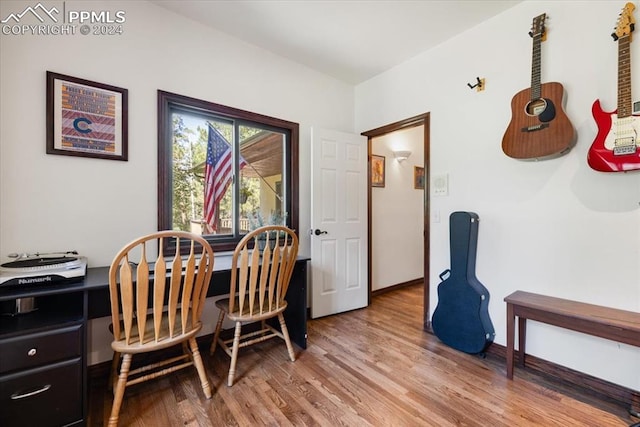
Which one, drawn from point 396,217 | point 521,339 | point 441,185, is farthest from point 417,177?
point 521,339

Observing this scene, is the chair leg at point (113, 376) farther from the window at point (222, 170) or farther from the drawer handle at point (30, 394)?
the window at point (222, 170)

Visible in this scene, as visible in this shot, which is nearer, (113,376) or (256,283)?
(113,376)

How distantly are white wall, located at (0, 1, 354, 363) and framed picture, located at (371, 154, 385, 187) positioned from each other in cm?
166

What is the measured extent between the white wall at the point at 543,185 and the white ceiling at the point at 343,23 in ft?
0.68

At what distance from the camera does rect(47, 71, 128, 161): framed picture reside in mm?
1773

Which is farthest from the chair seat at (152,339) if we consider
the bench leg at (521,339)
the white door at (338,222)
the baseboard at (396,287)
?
the baseboard at (396,287)

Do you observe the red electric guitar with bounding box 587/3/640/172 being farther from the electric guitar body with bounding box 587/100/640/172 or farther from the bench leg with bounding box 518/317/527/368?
the bench leg with bounding box 518/317/527/368

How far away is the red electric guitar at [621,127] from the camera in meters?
1.55

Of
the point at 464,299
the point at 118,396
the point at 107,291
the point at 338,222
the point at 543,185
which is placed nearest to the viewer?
the point at 118,396

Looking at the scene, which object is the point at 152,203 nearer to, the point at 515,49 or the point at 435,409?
the point at 435,409

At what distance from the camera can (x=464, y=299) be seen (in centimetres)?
222

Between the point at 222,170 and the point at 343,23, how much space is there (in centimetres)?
161

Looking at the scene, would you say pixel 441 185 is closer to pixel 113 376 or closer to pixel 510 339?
pixel 510 339

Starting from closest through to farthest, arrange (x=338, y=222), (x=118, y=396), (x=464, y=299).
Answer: (x=118, y=396)
(x=464, y=299)
(x=338, y=222)
